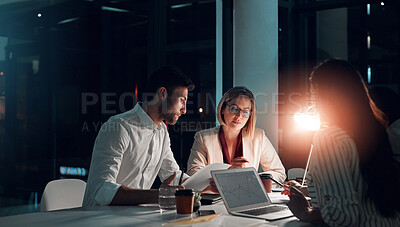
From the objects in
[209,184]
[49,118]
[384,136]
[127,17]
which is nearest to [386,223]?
[384,136]

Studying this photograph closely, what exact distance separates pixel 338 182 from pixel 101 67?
389 centimetres

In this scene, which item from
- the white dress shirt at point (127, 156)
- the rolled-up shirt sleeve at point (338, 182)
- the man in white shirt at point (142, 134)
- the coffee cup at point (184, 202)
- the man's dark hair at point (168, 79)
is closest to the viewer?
the rolled-up shirt sleeve at point (338, 182)

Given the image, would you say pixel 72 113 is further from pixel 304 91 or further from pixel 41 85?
pixel 304 91

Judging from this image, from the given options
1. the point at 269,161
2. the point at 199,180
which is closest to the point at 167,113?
the point at 199,180

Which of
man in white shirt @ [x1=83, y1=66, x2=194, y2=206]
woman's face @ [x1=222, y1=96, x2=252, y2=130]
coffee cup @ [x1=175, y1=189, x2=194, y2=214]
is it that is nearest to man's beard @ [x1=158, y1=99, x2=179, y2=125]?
man in white shirt @ [x1=83, y1=66, x2=194, y2=206]

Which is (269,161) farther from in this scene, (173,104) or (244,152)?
(173,104)

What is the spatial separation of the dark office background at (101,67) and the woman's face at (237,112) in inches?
37.8

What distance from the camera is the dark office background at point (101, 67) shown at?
3938 mm

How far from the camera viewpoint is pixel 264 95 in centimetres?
483

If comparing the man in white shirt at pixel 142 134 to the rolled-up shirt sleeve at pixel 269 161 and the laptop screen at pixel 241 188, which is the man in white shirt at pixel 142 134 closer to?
the laptop screen at pixel 241 188

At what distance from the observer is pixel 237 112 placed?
357 cm

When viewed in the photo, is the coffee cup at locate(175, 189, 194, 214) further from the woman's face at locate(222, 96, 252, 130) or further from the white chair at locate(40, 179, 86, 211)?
the woman's face at locate(222, 96, 252, 130)

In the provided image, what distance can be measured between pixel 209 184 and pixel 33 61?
A: 2573 mm

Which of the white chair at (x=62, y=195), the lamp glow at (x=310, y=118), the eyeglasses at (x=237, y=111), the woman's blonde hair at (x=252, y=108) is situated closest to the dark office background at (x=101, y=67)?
the woman's blonde hair at (x=252, y=108)
